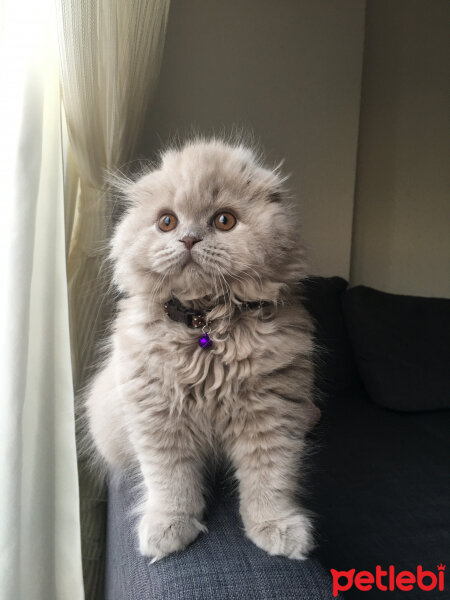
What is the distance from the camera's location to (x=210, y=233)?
60 cm

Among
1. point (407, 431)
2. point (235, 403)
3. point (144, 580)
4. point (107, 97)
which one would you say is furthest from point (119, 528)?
point (407, 431)

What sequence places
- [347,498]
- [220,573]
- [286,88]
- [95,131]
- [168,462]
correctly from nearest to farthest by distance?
[220,573] → [168,462] → [95,131] → [347,498] → [286,88]

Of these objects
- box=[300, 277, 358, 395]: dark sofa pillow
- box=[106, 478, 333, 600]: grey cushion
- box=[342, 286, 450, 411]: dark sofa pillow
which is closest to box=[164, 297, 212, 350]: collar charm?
box=[106, 478, 333, 600]: grey cushion

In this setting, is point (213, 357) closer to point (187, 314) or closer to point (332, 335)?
point (187, 314)

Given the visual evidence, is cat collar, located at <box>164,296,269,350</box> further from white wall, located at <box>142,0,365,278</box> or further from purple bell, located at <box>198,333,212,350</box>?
white wall, located at <box>142,0,365,278</box>

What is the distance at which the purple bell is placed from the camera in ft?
2.07

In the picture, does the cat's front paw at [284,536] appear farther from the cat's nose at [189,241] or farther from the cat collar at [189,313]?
the cat's nose at [189,241]

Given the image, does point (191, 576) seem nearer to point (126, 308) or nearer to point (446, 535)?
point (126, 308)

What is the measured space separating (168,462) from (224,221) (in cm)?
38

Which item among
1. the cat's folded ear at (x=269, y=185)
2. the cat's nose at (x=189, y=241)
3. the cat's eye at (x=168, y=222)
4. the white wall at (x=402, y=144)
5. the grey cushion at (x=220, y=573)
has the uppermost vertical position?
the white wall at (x=402, y=144)

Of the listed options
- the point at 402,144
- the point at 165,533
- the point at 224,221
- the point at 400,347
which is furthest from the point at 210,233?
the point at 402,144

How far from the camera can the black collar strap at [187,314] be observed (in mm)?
646

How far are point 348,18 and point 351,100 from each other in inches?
13.4

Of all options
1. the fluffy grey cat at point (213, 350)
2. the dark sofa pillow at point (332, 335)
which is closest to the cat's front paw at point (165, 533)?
the fluffy grey cat at point (213, 350)
